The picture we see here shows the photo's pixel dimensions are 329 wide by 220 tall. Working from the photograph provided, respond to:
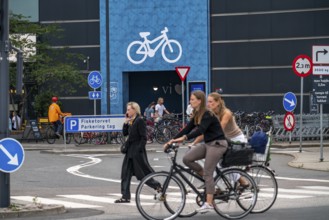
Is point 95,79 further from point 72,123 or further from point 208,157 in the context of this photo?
point 208,157

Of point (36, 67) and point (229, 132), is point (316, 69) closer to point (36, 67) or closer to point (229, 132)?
point (229, 132)

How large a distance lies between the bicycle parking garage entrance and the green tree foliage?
344 cm

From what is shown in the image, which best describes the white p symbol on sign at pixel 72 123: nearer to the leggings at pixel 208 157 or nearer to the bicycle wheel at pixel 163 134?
the bicycle wheel at pixel 163 134

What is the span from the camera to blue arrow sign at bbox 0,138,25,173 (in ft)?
40.2

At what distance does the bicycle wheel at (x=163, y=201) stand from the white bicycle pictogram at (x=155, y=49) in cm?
3106

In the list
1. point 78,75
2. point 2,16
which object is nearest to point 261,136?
point 2,16

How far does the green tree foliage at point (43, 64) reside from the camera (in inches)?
1516

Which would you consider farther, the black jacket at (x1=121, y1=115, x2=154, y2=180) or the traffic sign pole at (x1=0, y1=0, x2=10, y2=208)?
the black jacket at (x1=121, y1=115, x2=154, y2=180)

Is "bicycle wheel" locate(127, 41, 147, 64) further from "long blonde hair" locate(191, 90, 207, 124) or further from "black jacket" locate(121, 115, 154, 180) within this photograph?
"long blonde hair" locate(191, 90, 207, 124)

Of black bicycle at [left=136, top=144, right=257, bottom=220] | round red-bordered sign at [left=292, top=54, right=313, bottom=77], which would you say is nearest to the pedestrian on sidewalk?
black bicycle at [left=136, top=144, right=257, bottom=220]

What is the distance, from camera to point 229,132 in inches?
480

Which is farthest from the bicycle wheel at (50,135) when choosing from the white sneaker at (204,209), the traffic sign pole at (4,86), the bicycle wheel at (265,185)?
the white sneaker at (204,209)

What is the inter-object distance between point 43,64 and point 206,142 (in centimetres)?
2882

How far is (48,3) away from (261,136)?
3384 centimetres
